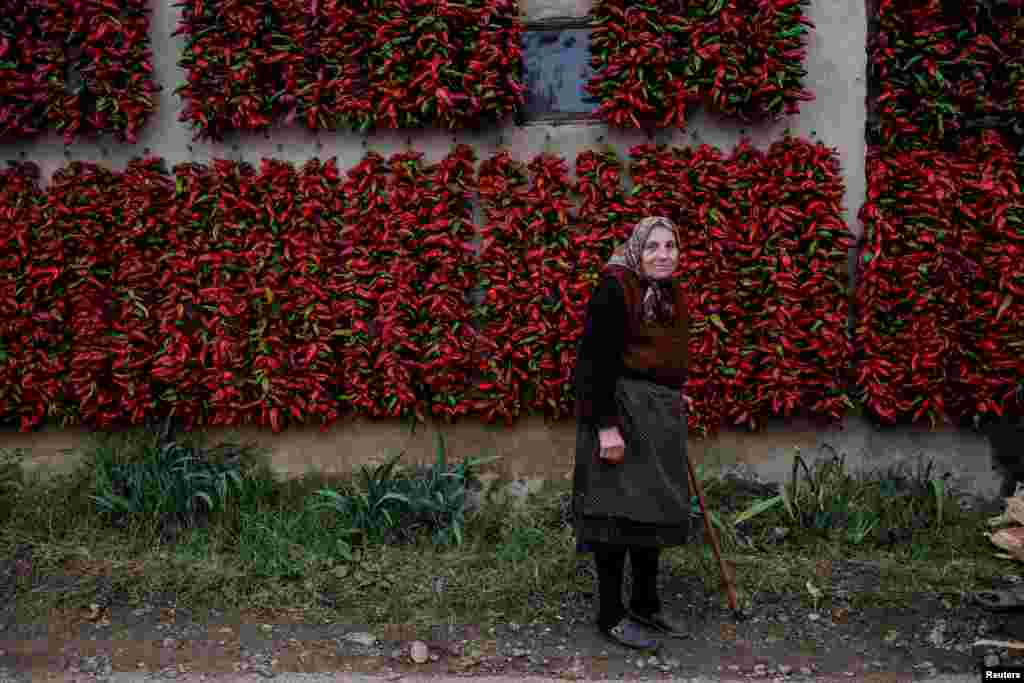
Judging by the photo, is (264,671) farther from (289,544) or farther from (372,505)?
(372,505)

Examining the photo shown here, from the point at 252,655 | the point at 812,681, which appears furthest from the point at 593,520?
the point at 252,655

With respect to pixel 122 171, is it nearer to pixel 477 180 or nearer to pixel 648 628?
pixel 477 180

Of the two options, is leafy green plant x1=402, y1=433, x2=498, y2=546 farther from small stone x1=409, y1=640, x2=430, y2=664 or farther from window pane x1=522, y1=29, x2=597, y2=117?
window pane x1=522, y1=29, x2=597, y2=117

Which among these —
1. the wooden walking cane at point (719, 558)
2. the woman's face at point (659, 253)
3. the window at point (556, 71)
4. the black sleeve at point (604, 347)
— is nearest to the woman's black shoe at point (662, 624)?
the wooden walking cane at point (719, 558)

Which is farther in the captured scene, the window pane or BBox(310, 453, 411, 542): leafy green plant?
the window pane

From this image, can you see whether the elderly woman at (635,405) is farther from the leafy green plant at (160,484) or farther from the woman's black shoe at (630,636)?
the leafy green plant at (160,484)

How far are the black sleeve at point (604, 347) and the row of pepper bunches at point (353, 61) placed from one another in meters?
2.09

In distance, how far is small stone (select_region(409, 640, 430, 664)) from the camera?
3666 mm

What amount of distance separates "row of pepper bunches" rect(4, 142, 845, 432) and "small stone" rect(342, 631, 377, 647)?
1.54 metres

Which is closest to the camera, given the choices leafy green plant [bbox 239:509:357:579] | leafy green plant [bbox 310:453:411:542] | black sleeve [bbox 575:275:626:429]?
black sleeve [bbox 575:275:626:429]

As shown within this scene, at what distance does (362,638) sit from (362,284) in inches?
84.0

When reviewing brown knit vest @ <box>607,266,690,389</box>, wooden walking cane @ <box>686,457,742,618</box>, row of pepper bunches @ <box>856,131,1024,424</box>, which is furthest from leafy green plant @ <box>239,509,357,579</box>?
row of pepper bunches @ <box>856,131,1024,424</box>

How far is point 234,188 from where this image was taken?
16.7 feet

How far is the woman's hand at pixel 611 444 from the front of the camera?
3.35 m
